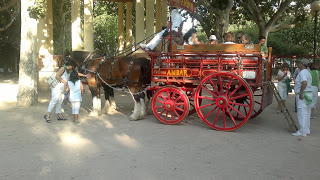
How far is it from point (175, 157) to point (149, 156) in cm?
44

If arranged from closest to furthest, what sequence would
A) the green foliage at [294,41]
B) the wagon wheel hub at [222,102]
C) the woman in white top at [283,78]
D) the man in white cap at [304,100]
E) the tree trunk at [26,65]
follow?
the man in white cap at [304,100], the wagon wheel hub at [222,102], the woman in white top at [283,78], the tree trunk at [26,65], the green foliage at [294,41]

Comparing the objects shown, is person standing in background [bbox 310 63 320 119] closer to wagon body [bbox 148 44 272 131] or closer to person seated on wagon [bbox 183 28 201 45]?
wagon body [bbox 148 44 272 131]

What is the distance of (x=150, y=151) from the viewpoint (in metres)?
5.07

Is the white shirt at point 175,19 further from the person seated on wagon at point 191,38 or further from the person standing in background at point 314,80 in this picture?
the person standing in background at point 314,80

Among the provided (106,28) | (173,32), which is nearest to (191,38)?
(173,32)

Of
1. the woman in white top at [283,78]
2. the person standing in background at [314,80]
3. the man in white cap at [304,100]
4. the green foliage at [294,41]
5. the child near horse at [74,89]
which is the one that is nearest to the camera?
the man in white cap at [304,100]

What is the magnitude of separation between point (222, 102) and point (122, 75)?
2900 mm

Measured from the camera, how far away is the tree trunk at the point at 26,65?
9.50m

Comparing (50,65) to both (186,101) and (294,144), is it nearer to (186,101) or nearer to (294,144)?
(186,101)

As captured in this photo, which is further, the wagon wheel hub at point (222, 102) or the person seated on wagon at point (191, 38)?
the person seated on wagon at point (191, 38)

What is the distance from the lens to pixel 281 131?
6.66 m

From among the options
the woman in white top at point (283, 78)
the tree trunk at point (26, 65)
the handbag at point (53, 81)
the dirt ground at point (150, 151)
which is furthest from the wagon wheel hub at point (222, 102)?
the tree trunk at point (26, 65)

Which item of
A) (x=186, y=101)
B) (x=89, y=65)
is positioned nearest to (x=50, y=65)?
(x=89, y=65)

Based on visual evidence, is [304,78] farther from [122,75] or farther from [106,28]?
[106,28]
